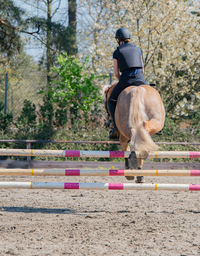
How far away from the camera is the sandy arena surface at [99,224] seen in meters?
3.70

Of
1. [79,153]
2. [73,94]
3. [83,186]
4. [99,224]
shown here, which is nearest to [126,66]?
[79,153]

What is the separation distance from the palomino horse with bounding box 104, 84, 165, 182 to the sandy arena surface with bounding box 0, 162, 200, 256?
2.58 feet

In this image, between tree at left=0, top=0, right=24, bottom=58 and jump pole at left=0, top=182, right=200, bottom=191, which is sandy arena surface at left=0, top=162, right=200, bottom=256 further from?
tree at left=0, top=0, right=24, bottom=58

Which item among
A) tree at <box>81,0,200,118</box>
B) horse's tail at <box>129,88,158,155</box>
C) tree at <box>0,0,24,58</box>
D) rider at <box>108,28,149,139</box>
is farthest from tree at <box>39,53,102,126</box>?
horse's tail at <box>129,88,158,155</box>

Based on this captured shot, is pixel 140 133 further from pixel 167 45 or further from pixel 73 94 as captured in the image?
pixel 167 45

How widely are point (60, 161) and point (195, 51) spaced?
817 centimetres

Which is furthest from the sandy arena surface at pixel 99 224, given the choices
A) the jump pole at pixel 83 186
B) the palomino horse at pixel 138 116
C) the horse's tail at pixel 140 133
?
the horse's tail at pixel 140 133

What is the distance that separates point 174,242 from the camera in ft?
12.9

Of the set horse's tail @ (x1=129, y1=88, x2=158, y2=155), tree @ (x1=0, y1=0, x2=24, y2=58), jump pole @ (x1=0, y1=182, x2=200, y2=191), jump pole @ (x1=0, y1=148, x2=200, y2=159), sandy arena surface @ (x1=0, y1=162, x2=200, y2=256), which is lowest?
sandy arena surface @ (x1=0, y1=162, x2=200, y2=256)

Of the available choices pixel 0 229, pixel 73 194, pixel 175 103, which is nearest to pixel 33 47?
pixel 175 103

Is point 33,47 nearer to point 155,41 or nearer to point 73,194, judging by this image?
point 155,41

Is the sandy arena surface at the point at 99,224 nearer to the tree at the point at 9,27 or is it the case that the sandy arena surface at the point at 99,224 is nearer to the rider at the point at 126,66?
the rider at the point at 126,66

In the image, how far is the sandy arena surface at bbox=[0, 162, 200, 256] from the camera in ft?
12.1

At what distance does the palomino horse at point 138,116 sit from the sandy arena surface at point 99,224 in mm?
787
